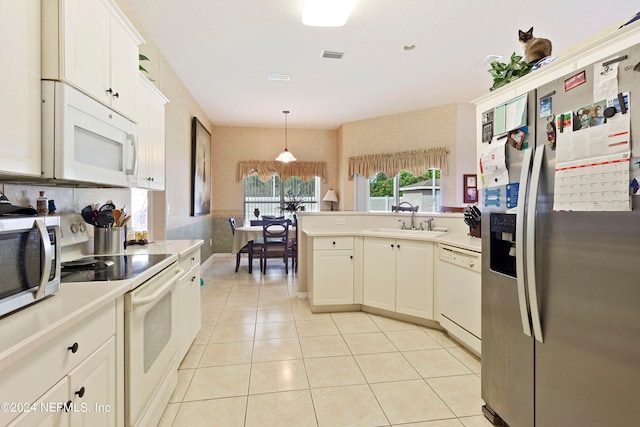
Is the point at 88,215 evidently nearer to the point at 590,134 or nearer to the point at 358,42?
the point at 590,134

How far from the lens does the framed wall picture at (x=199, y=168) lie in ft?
16.1

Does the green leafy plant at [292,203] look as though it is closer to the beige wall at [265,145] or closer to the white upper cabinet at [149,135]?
the beige wall at [265,145]

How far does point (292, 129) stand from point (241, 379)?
5703 millimetres

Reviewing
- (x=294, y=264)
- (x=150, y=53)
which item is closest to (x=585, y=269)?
(x=150, y=53)

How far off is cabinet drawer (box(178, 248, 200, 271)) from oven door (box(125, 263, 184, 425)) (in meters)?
0.26

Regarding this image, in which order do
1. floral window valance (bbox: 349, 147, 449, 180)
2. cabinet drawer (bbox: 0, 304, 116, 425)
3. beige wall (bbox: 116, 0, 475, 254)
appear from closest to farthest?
cabinet drawer (bbox: 0, 304, 116, 425), beige wall (bbox: 116, 0, 475, 254), floral window valance (bbox: 349, 147, 449, 180)

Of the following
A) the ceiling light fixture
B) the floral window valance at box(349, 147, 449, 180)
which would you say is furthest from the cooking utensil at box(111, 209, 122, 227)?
the floral window valance at box(349, 147, 449, 180)

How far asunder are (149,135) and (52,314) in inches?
73.9

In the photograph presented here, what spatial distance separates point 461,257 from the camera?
2.53 meters

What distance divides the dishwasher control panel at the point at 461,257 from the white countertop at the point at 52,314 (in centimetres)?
221

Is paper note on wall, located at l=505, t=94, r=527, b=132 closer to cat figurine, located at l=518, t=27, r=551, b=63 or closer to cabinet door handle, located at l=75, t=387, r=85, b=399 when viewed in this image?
cat figurine, located at l=518, t=27, r=551, b=63

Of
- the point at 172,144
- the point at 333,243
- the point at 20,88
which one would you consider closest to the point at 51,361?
the point at 20,88

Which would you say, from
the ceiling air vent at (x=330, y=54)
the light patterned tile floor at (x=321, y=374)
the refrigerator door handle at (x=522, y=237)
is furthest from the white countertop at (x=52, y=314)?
the ceiling air vent at (x=330, y=54)

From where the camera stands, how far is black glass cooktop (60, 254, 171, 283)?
141 cm
